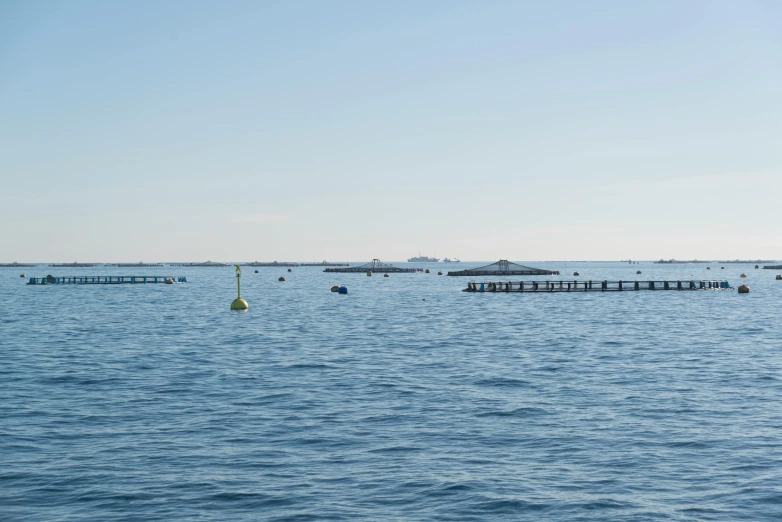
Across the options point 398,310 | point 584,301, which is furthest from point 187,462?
point 584,301

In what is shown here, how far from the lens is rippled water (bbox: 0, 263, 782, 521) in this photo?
676 inches

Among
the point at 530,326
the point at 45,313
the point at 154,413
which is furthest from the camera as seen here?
the point at 45,313

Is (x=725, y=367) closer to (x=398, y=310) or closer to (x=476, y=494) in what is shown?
(x=476, y=494)

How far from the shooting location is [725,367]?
37875 mm

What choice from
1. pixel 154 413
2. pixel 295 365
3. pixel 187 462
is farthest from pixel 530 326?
pixel 187 462

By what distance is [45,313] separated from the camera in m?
81.1

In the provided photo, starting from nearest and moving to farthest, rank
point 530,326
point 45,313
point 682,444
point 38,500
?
point 38,500, point 682,444, point 530,326, point 45,313

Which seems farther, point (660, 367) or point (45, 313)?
point (45, 313)

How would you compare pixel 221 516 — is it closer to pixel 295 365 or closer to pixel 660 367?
pixel 295 365

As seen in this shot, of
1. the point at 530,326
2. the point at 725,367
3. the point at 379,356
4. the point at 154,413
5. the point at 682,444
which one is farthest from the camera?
the point at 530,326

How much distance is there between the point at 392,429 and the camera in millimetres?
24062

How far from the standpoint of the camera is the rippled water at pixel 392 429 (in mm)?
17172

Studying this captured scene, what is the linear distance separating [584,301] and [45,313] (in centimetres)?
6543

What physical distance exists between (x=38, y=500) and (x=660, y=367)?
96.4 feet
